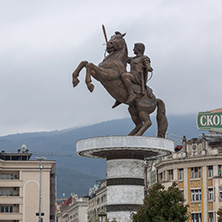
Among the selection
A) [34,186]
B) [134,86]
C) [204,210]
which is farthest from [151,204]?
[34,186]

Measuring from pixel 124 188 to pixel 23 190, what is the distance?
9227 cm

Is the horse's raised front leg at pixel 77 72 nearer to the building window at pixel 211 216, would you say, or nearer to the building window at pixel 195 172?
the building window at pixel 211 216

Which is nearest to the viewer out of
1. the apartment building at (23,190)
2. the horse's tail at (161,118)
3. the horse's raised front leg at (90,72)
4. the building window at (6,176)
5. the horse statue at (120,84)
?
the horse's raised front leg at (90,72)

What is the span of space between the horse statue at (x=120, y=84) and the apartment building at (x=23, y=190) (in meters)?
89.6

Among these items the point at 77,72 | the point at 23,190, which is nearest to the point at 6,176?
the point at 23,190

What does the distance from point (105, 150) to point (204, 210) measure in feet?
227

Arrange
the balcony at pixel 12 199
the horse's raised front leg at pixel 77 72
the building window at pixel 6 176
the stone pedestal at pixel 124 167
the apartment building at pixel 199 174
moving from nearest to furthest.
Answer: the stone pedestal at pixel 124 167
the horse's raised front leg at pixel 77 72
the apartment building at pixel 199 174
the balcony at pixel 12 199
the building window at pixel 6 176

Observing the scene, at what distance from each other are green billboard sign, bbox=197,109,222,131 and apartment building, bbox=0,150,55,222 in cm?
3195

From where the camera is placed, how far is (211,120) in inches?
4508

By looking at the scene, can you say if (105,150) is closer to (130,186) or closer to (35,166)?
(130,186)

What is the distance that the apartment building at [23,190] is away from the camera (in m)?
130

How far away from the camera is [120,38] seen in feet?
141

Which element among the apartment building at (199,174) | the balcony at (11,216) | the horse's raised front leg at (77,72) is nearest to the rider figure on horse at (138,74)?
the horse's raised front leg at (77,72)

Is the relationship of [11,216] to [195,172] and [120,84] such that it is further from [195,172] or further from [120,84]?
[120,84]
